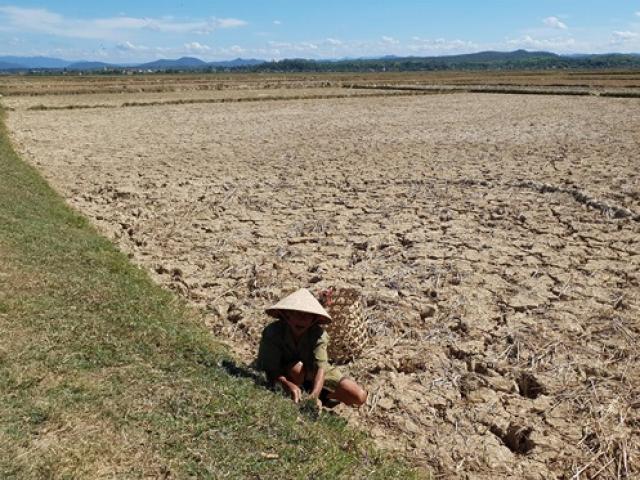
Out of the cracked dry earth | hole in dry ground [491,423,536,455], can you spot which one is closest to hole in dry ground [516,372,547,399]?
the cracked dry earth

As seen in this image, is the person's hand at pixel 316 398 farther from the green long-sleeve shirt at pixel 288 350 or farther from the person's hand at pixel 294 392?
the green long-sleeve shirt at pixel 288 350

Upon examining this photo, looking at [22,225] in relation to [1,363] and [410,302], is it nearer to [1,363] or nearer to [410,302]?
[1,363]

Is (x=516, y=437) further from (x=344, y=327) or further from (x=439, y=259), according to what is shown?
(x=439, y=259)

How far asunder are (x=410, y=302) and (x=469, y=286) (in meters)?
0.89

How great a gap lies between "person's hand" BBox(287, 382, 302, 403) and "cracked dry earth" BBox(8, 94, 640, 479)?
1.79 ft

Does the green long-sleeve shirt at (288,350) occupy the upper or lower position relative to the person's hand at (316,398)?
upper

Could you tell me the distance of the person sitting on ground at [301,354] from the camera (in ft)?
14.4

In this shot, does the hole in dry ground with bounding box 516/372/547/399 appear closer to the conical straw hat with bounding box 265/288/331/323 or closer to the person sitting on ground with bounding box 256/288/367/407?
the person sitting on ground with bounding box 256/288/367/407

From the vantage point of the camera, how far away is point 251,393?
4223 millimetres

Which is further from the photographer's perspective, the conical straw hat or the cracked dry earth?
the cracked dry earth

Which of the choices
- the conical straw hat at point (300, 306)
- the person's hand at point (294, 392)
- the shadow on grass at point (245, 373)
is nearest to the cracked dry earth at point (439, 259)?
the person's hand at point (294, 392)

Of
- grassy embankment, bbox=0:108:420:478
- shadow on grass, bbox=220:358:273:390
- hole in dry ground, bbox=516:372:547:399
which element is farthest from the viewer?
hole in dry ground, bbox=516:372:547:399

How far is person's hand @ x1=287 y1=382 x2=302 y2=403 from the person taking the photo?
14.0 feet

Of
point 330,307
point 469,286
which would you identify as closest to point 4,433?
point 330,307
